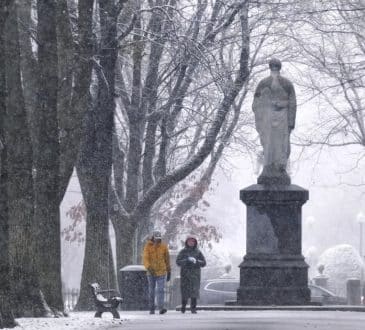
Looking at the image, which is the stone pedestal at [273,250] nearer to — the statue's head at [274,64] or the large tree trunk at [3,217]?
the statue's head at [274,64]

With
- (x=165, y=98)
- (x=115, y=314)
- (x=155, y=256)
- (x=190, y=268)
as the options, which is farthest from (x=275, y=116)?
(x=165, y=98)

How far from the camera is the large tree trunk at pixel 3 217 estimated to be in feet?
59.7

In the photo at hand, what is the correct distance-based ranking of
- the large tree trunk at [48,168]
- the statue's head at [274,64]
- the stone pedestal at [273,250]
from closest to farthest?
the large tree trunk at [48,168] → the stone pedestal at [273,250] → the statue's head at [274,64]

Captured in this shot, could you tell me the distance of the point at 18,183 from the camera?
21047 mm

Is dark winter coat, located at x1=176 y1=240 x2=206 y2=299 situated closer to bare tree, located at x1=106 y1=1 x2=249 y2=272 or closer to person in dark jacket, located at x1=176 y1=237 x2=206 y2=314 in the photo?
person in dark jacket, located at x1=176 y1=237 x2=206 y2=314

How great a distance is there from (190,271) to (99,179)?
3.22 meters

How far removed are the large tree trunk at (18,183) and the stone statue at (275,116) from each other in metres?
6.19

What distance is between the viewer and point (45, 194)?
73.8ft

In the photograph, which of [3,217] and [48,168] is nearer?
[3,217]

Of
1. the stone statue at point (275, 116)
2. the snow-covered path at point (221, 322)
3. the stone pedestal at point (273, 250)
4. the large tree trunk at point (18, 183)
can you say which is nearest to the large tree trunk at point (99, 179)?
the stone statue at point (275, 116)

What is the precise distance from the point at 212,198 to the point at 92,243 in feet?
313

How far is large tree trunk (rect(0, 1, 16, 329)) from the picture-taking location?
18.2m

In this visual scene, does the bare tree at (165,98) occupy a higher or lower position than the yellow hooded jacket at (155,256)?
higher

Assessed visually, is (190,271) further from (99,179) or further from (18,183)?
(18,183)
